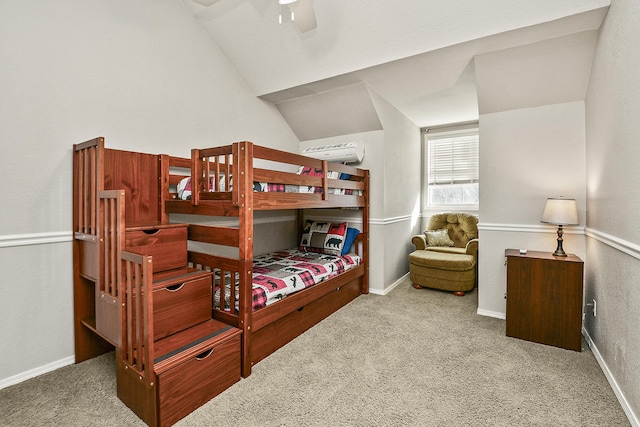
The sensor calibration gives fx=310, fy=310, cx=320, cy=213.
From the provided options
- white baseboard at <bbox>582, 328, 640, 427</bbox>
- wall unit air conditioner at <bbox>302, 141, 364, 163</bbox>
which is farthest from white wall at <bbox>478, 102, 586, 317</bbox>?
wall unit air conditioner at <bbox>302, 141, 364, 163</bbox>

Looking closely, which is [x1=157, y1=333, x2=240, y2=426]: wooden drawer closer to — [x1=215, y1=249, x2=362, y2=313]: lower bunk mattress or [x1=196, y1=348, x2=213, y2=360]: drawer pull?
[x1=196, y1=348, x2=213, y2=360]: drawer pull

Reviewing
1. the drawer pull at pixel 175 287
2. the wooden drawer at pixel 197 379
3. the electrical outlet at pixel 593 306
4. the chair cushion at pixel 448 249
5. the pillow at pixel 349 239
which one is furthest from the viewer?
the chair cushion at pixel 448 249

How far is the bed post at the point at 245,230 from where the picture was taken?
1942 mm

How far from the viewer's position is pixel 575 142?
2.70 m

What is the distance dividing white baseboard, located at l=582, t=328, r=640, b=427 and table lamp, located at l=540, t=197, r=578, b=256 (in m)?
0.70

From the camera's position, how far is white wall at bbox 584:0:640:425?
1.58 m

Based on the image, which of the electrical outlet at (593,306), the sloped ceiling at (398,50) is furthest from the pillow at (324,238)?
the electrical outlet at (593,306)

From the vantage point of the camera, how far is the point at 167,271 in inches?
83.3

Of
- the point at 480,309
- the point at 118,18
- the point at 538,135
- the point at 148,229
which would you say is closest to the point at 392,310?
the point at 480,309

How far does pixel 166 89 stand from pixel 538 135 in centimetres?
→ 336

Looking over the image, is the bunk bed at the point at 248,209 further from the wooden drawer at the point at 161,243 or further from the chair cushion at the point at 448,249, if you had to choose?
the chair cushion at the point at 448,249

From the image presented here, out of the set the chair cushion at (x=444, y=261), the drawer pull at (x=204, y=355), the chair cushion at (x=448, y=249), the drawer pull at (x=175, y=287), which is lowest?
the drawer pull at (x=204, y=355)

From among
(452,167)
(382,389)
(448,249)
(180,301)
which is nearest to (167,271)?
(180,301)

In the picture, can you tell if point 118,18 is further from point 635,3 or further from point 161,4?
point 635,3
